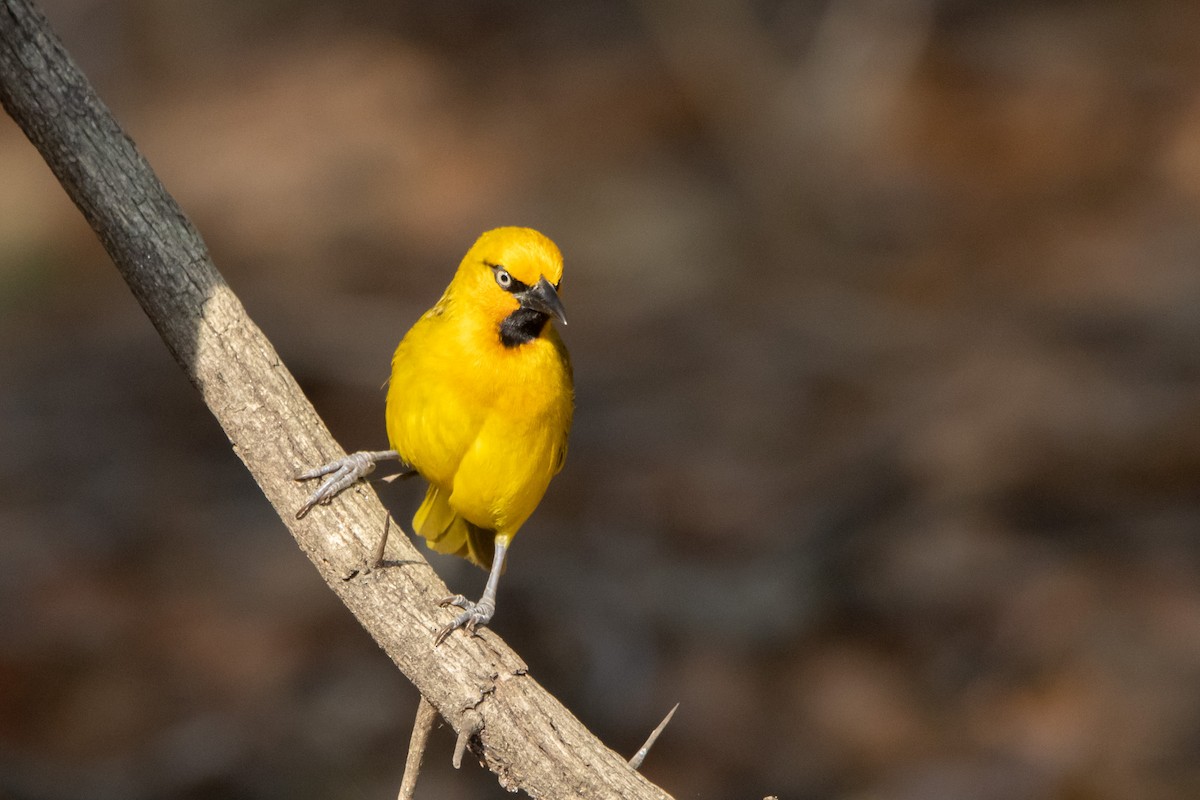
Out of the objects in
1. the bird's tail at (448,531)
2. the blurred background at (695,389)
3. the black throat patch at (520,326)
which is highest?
the blurred background at (695,389)

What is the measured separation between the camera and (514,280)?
14.5 ft

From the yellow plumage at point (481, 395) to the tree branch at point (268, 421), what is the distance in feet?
2.94

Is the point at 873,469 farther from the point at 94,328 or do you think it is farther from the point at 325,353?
the point at 94,328

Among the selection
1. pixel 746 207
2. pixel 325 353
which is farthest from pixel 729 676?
pixel 746 207

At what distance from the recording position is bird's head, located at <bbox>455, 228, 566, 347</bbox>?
4312 mm

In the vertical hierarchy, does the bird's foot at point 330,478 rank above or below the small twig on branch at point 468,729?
above

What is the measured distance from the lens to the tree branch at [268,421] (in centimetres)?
356

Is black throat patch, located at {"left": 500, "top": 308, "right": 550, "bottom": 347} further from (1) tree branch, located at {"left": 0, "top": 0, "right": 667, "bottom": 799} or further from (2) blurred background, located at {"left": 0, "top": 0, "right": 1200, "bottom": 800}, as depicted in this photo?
(2) blurred background, located at {"left": 0, "top": 0, "right": 1200, "bottom": 800}

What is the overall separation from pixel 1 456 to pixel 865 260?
25.1 ft

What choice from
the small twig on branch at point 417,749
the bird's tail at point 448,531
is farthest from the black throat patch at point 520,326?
the small twig on branch at point 417,749

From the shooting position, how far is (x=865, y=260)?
525 inches

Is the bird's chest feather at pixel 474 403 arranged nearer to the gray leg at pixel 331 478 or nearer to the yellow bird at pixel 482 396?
the yellow bird at pixel 482 396

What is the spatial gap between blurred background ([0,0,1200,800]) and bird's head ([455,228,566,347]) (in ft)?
11.6

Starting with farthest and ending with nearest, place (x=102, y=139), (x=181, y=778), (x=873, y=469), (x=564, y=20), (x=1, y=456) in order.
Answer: (x=564, y=20) < (x=1, y=456) < (x=873, y=469) < (x=181, y=778) < (x=102, y=139)
